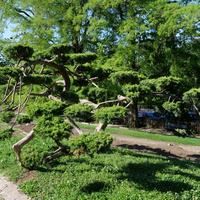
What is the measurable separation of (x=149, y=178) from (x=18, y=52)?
4.79 m

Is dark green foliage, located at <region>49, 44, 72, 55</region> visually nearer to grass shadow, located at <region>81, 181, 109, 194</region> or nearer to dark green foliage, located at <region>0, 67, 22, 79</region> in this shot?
dark green foliage, located at <region>0, 67, 22, 79</region>

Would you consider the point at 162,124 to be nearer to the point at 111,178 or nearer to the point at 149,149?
the point at 149,149

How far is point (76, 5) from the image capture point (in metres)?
25.3

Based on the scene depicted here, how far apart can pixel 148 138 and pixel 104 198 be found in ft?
34.2

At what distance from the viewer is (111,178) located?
34.1ft

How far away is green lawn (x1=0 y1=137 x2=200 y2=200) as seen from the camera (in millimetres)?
9305

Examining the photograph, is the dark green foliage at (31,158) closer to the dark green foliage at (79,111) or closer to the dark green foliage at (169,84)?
the dark green foliage at (79,111)

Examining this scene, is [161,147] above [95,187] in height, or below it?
above

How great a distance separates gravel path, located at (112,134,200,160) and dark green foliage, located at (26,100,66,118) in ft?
23.9

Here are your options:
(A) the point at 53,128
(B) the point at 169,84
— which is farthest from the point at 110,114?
(B) the point at 169,84

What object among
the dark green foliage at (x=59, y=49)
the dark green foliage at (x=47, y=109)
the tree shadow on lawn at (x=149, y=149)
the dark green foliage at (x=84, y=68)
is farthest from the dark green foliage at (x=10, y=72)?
the tree shadow on lawn at (x=149, y=149)

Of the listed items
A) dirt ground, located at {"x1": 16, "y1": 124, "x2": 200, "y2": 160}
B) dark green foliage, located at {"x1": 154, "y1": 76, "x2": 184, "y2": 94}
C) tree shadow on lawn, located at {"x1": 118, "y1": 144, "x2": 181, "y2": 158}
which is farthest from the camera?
dirt ground, located at {"x1": 16, "y1": 124, "x2": 200, "y2": 160}

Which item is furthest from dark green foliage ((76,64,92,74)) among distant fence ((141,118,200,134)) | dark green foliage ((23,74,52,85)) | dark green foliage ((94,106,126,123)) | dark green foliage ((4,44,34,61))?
distant fence ((141,118,200,134))

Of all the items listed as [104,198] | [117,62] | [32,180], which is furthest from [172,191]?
[117,62]
